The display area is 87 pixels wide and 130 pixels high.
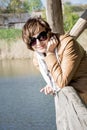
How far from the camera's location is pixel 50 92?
251 cm

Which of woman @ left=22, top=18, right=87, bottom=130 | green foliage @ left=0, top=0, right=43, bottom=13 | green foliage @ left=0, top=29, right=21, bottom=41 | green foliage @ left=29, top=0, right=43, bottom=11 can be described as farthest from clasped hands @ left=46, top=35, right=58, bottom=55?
green foliage @ left=29, top=0, right=43, bottom=11

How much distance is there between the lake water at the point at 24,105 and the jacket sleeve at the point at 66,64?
1053cm

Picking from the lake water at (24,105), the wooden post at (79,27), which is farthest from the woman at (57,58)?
the lake water at (24,105)

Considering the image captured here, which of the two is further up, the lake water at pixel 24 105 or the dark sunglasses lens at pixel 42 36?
the dark sunglasses lens at pixel 42 36

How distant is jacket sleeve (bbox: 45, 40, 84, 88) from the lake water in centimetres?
1053

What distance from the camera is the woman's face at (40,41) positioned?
2.42 m

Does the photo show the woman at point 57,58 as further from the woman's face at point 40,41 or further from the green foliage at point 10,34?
the green foliage at point 10,34

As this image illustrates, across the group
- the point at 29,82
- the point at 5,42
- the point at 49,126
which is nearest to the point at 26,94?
the point at 29,82

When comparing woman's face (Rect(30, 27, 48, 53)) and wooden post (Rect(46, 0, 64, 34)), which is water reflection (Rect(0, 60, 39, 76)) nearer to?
wooden post (Rect(46, 0, 64, 34))

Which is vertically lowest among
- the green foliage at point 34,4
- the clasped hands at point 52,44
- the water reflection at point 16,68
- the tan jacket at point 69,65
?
the water reflection at point 16,68

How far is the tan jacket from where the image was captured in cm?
232

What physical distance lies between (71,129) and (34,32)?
869 millimetres

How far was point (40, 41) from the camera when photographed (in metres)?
2.48

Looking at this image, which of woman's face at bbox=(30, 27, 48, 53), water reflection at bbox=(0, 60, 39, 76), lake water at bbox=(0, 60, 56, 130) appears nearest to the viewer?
woman's face at bbox=(30, 27, 48, 53)
